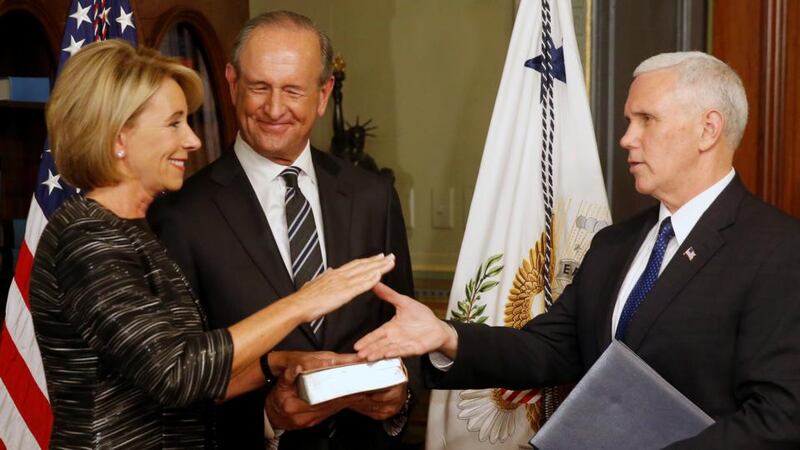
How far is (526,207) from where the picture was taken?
3.15 meters

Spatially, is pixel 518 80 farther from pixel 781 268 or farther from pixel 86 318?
pixel 86 318

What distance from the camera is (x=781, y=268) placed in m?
2.10

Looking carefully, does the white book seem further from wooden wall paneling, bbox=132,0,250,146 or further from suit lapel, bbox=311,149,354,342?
wooden wall paneling, bbox=132,0,250,146

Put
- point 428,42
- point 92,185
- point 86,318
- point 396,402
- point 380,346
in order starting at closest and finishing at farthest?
point 86,318
point 92,185
point 380,346
point 396,402
point 428,42

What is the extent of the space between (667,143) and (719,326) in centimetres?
45

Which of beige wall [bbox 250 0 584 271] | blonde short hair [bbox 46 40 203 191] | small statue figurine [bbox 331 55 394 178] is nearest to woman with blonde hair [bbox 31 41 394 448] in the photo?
blonde short hair [bbox 46 40 203 191]

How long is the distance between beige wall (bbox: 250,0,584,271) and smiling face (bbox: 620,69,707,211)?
3.73 metres

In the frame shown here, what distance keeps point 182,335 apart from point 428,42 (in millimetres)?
4685

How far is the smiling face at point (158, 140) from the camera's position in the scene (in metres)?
2.05

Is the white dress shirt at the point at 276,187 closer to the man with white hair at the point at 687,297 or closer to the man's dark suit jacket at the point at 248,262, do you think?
the man's dark suit jacket at the point at 248,262

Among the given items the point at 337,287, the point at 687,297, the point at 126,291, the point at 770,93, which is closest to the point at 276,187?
the point at 337,287

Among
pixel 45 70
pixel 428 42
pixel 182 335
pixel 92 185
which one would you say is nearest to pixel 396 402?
pixel 182 335

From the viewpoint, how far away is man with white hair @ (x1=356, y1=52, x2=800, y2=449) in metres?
2.04

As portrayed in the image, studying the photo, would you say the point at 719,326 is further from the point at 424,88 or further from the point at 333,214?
the point at 424,88
